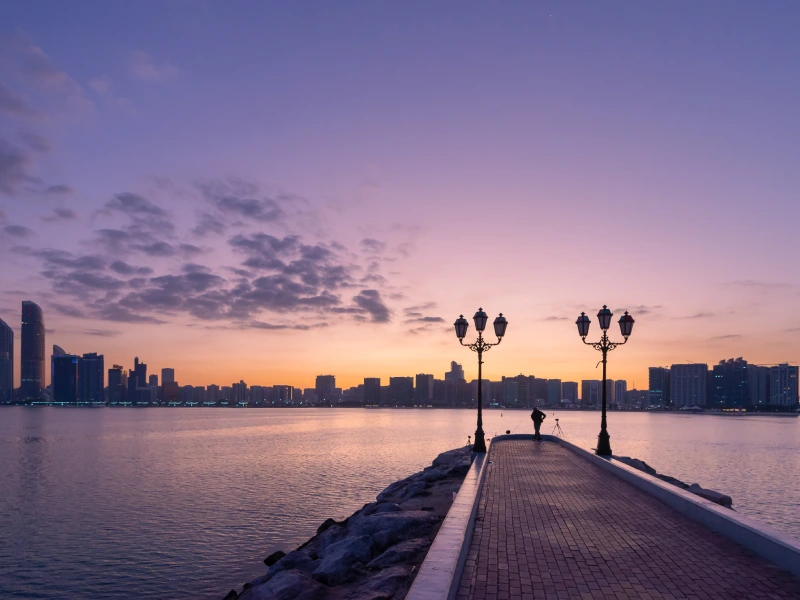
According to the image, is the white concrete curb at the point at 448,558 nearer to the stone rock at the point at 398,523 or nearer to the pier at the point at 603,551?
the pier at the point at 603,551

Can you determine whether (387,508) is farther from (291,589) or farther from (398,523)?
(291,589)

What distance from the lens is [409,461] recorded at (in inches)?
2165

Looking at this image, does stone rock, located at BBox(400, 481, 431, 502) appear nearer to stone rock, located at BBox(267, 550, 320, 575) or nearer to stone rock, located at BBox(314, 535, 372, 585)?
stone rock, located at BBox(267, 550, 320, 575)

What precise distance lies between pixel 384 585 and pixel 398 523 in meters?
3.99

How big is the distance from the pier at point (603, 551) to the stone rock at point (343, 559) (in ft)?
9.74

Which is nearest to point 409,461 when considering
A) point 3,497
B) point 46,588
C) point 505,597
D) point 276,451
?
point 276,451

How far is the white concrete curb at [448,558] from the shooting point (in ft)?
22.3

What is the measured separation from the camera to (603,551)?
9750 mm

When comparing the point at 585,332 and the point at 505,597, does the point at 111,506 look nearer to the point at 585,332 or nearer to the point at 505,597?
the point at 585,332

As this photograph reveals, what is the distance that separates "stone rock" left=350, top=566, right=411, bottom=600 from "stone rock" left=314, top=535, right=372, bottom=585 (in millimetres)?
1525

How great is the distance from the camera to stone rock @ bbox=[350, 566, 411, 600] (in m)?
9.96

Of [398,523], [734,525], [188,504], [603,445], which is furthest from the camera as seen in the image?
[188,504]

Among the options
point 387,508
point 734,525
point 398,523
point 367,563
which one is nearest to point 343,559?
point 367,563

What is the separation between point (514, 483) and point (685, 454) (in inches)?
2268
